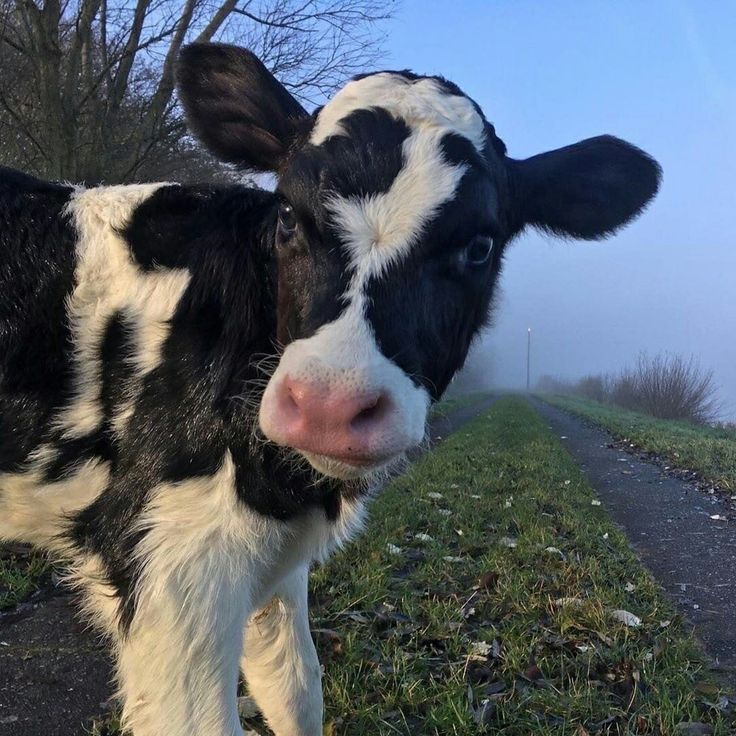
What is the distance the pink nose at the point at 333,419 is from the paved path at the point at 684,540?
2680mm

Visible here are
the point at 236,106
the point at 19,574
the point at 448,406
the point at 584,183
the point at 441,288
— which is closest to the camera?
the point at 441,288

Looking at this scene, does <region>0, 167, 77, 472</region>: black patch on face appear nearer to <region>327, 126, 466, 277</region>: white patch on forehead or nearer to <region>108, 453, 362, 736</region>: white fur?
<region>108, 453, 362, 736</region>: white fur

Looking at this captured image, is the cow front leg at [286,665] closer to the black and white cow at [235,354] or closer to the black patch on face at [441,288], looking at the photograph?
the black and white cow at [235,354]

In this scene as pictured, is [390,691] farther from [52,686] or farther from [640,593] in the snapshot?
[640,593]

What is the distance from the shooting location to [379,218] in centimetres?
203

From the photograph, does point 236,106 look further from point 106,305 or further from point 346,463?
point 346,463

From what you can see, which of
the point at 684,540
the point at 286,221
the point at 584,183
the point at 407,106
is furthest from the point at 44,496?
the point at 684,540

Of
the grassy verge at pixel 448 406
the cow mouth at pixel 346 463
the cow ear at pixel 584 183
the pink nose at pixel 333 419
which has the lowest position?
the grassy verge at pixel 448 406

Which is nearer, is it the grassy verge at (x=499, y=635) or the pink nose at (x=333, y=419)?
the pink nose at (x=333, y=419)

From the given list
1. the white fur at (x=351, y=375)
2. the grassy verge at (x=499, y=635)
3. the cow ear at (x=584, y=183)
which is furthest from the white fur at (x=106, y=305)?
the grassy verge at (x=499, y=635)

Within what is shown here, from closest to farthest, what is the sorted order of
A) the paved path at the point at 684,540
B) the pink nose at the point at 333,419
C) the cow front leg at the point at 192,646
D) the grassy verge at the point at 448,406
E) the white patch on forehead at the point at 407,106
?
the pink nose at the point at 333,419 < the cow front leg at the point at 192,646 < the white patch on forehead at the point at 407,106 < the grassy verge at the point at 448,406 < the paved path at the point at 684,540

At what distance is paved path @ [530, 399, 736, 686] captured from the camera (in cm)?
400

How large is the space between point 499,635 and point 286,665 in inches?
49.7

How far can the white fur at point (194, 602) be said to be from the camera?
2.06 metres
